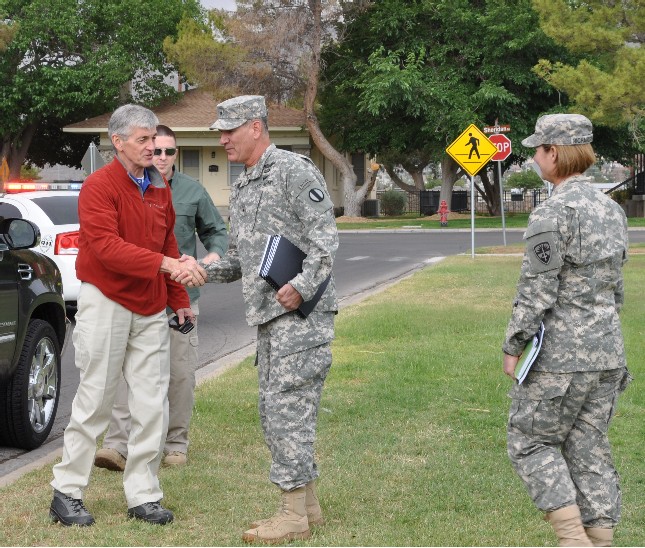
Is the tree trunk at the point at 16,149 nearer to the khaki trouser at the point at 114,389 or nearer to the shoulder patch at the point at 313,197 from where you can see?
the khaki trouser at the point at 114,389

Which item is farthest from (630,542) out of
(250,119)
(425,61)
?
(425,61)

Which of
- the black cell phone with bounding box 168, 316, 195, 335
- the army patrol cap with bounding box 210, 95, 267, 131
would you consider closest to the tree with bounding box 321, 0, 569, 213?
the black cell phone with bounding box 168, 316, 195, 335

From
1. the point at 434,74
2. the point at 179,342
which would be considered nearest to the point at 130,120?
the point at 179,342

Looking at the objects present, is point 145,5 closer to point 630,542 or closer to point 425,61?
point 425,61

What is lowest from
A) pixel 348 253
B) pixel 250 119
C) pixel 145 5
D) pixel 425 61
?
pixel 348 253

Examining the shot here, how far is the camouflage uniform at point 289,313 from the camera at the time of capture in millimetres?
5180

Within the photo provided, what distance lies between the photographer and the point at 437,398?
8.66 m

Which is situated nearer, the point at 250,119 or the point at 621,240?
the point at 621,240

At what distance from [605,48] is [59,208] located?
49.7ft

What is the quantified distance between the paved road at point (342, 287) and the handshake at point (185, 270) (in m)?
1.90

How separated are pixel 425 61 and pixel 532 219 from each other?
43129 mm

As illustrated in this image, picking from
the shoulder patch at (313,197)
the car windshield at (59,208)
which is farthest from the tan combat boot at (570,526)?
the car windshield at (59,208)

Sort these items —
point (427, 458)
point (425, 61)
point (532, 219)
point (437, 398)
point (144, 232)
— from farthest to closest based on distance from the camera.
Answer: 1. point (425, 61)
2. point (437, 398)
3. point (427, 458)
4. point (144, 232)
5. point (532, 219)

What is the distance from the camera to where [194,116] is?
49.1 meters
